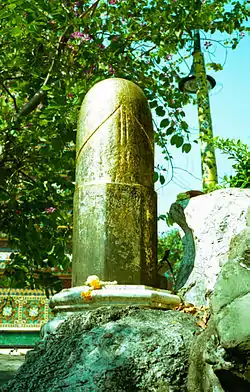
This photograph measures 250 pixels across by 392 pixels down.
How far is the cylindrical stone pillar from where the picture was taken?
3.64m

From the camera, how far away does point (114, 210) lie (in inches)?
145

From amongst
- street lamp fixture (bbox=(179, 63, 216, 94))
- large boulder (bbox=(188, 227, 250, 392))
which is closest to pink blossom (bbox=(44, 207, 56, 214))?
street lamp fixture (bbox=(179, 63, 216, 94))

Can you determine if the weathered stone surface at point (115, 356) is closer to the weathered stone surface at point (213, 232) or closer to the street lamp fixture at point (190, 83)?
the weathered stone surface at point (213, 232)

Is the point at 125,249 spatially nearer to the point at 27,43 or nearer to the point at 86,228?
the point at 86,228

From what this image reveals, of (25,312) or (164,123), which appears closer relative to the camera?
(164,123)

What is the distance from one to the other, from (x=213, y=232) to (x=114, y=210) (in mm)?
921

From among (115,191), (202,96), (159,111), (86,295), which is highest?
(202,96)

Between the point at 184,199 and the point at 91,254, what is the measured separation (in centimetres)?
130

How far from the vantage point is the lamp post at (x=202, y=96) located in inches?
319

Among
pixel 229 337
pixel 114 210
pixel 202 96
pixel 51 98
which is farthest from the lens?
pixel 202 96

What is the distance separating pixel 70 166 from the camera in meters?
6.02

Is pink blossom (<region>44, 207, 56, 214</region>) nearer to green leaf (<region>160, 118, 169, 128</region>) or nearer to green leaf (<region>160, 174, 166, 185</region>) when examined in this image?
green leaf (<region>160, 174, 166, 185</region>)

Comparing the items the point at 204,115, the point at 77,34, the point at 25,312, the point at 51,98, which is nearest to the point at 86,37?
→ the point at 77,34

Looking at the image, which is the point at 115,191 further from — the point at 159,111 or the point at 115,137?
the point at 159,111
